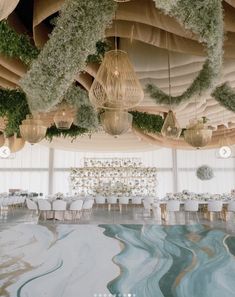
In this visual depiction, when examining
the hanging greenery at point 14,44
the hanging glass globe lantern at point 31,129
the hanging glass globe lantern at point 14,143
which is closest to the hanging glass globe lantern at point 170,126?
the hanging glass globe lantern at point 31,129

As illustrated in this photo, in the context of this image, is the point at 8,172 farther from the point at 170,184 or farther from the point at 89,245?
the point at 89,245

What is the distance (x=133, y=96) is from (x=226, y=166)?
705 inches

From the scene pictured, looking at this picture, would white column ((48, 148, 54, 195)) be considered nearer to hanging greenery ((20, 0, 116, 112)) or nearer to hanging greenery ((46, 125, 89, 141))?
hanging greenery ((46, 125, 89, 141))

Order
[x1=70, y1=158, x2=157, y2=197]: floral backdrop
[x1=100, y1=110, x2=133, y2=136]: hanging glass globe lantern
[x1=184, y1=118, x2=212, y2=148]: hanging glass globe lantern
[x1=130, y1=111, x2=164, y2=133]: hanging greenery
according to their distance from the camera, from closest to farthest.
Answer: [x1=100, y1=110, x2=133, y2=136]: hanging glass globe lantern → [x1=184, y1=118, x2=212, y2=148]: hanging glass globe lantern → [x1=130, y1=111, x2=164, y2=133]: hanging greenery → [x1=70, y1=158, x2=157, y2=197]: floral backdrop

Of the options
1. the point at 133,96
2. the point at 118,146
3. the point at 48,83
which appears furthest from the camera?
the point at 118,146

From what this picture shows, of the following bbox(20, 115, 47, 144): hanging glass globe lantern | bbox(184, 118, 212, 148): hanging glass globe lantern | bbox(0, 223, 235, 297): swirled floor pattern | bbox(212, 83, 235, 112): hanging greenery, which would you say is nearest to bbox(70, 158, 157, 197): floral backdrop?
bbox(0, 223, 235, 297): swirled floor pattern

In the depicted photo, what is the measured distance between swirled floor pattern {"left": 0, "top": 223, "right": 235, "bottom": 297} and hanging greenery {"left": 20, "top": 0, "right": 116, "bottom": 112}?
77.9 inches

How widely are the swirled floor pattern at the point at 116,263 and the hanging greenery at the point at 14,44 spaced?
275 centimetres

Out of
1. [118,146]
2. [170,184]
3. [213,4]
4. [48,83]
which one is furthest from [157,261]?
[170,184]

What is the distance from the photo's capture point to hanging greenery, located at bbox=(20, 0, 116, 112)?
→ 2529 millimetres

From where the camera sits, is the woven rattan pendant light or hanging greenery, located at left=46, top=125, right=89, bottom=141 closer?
the woven rattan pendant light

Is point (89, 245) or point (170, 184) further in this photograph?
point (170, 184)

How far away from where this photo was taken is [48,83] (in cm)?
288

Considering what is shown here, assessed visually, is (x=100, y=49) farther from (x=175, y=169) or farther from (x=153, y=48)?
(x=175, y=169)
